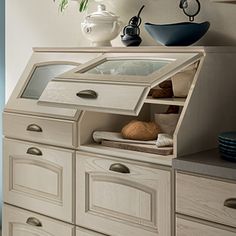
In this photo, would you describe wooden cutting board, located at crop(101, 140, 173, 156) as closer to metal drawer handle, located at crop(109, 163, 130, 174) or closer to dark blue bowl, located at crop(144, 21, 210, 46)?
metal drawer handle, located at crop(109, 163, 130, 174)

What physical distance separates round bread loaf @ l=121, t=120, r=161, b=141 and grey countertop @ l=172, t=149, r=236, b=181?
0.26 metres

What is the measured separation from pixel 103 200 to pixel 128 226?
0.16 metres

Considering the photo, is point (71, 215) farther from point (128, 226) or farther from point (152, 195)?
point (152, 195)

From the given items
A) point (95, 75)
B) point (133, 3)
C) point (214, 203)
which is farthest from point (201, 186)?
point (133, 3)

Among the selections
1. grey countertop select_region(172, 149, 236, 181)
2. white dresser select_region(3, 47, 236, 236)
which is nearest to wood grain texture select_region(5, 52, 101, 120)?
white dresser select_region(3, 47, 236, 236)

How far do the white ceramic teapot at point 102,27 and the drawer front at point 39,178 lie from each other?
Result: 61 cm

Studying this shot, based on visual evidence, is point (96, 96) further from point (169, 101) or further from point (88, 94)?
point (169, 101)

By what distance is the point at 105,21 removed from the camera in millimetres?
2639

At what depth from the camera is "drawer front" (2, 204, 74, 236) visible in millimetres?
2480

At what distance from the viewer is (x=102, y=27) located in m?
2.64

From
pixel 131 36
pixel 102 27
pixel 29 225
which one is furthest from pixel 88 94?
A: pixel 29 225

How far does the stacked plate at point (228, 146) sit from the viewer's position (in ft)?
6.40

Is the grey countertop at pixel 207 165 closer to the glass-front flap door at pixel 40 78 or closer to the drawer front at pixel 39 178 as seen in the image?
the drawer front at pixel 39 178

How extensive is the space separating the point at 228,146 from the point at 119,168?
0.47m
